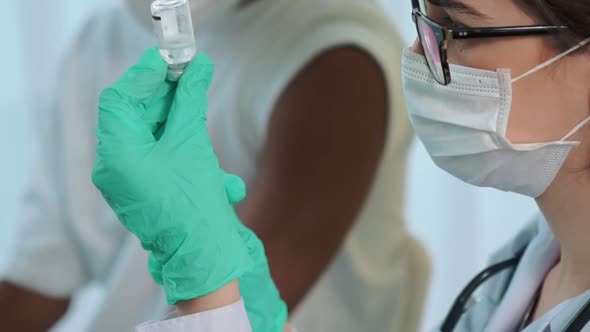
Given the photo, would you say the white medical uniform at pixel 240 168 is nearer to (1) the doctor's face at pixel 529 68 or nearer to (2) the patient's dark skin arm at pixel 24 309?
(2) the patient's dark skin arm at pixel 24 309

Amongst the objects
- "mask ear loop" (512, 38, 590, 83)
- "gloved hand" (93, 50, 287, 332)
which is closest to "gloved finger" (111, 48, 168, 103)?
"gloved hand" (93, 50, 287, 332)

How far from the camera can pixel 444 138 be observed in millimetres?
1049

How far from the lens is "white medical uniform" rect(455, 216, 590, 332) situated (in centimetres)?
114

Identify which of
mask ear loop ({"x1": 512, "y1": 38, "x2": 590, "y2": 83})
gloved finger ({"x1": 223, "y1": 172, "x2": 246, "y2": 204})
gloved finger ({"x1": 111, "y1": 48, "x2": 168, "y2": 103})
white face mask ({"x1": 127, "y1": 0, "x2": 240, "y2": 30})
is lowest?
gloved finger ({"x1": 223, "y1": 172, "x2": 246, "y2": 204})

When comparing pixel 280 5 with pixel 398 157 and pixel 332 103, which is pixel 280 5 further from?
pixel 398 157

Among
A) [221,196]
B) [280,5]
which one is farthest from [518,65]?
[280,5]

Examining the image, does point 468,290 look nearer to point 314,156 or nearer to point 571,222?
point 571,222

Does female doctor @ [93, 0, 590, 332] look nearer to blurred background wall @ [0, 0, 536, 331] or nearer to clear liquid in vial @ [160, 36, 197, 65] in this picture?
clear liquid in vial @ [160, 36, 197, 65]

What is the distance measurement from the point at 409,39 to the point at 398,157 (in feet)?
1.15

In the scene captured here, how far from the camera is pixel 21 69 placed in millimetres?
2131

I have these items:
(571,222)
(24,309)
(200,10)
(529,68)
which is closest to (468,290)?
(571,222)

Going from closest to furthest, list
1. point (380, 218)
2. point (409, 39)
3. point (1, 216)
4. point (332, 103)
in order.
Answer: point (332, 103), point (380, 218), point (409, 39), point (1, 216)

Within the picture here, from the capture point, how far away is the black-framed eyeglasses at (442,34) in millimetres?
949

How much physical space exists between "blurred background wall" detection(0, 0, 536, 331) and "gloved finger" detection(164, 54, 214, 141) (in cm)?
106
